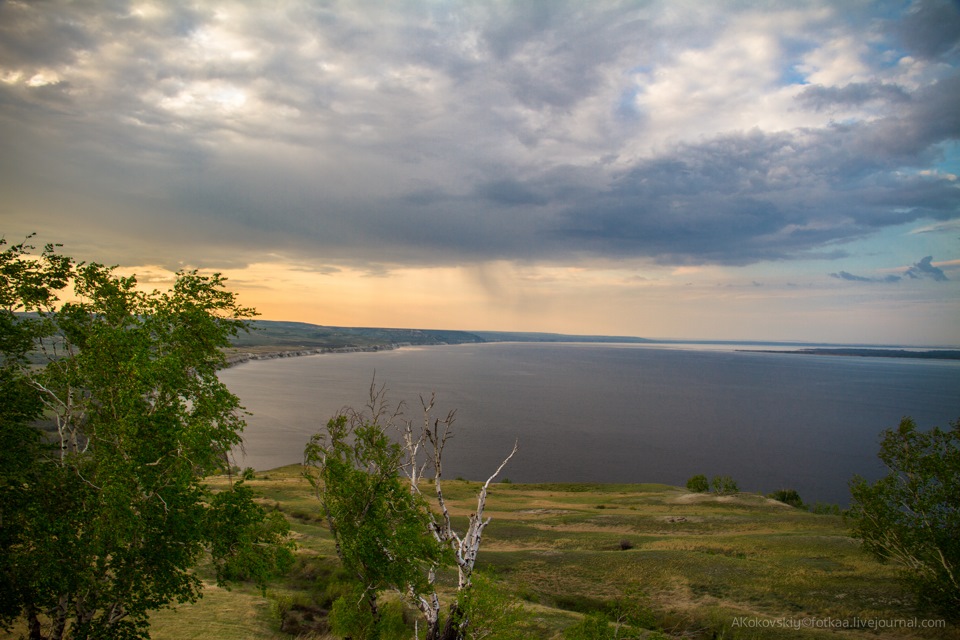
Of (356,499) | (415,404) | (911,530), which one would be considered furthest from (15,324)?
(415,404)

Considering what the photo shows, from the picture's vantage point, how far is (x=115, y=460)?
13.0 metres

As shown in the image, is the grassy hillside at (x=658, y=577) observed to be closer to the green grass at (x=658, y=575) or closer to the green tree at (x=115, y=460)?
the green grass at (x=658, y=575)

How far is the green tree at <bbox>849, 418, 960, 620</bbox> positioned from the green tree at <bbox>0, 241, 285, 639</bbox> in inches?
1261

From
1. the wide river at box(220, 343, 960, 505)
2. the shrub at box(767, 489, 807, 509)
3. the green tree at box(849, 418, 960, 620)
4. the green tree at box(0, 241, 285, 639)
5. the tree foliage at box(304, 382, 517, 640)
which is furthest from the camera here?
the wide river at box(220, 343, 960, 505)

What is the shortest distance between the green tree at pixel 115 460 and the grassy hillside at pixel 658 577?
8416 mm

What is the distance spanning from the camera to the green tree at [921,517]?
2509 cm

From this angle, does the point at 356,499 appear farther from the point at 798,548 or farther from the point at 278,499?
the point at 278,499

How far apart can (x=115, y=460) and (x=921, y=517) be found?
3941cm

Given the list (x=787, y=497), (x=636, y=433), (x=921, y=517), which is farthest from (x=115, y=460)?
(x=636, y=433)

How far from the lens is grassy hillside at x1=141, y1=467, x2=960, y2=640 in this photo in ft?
80.0

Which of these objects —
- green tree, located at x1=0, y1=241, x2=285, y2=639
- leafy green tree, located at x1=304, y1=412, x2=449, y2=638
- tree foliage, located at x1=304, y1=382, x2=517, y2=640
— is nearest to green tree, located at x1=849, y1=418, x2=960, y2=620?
tree foliage, located at x1=304, y1=382, x2=517, y2=640

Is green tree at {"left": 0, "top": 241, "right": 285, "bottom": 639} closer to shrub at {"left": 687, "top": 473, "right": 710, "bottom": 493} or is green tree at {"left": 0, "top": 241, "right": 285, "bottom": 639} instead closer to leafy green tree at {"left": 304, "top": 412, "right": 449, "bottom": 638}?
leafy green tree at {"left": 304, "top": 412, "right": 449, "bottom": 638}

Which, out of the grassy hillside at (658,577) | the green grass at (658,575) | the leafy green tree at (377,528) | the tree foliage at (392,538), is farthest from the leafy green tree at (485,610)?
the leafy green tree at (377,528)

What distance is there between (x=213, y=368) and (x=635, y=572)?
102 feet
